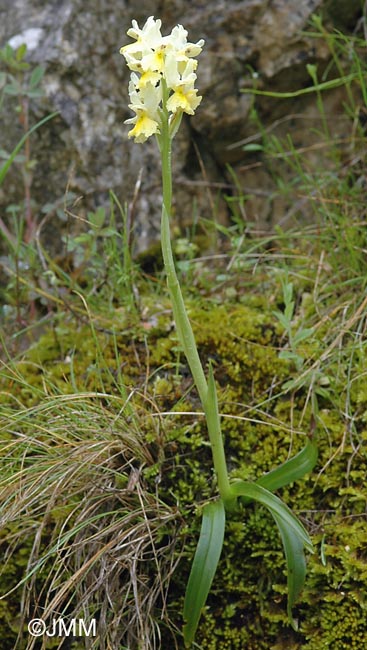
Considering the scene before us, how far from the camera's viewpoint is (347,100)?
2.77 meters

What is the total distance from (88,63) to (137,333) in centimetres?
123

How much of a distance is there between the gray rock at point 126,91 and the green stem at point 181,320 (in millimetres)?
1173

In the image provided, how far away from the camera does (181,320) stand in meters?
1.36

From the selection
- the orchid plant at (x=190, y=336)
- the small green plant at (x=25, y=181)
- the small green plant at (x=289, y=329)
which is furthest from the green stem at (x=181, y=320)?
the small green plant at (x=25, y=181)

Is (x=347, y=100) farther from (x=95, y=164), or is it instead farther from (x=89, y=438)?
(x=89, y=438)

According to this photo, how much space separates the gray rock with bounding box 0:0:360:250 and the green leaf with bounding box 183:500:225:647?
1.40 meters

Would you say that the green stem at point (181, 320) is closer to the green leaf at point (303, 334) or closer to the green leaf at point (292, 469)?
the green leaf at point (292, 469)

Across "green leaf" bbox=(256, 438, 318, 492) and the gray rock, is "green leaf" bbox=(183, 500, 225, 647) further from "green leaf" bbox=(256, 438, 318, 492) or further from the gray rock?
the gray rock

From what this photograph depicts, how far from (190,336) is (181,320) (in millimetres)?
37

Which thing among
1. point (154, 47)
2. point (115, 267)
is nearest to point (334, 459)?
point (115, 267)

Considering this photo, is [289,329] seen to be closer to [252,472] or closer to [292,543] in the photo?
[252,472]

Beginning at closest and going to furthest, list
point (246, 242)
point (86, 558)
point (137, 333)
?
point (86, 558) → point (137, 333) → point (246, 242)

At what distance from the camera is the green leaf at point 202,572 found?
53.0 inches

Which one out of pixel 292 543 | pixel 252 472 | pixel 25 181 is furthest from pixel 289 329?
pixel 25 181
